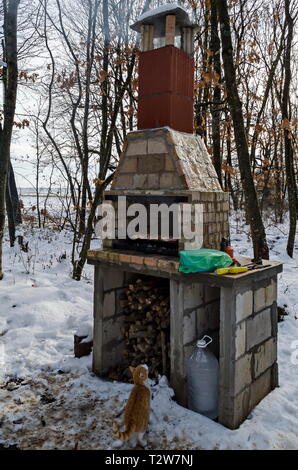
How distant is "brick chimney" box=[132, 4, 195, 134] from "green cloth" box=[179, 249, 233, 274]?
59.5 inches

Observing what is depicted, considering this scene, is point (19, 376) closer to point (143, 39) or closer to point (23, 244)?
point (143, 39)

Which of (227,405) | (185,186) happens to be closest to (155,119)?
(185,186)

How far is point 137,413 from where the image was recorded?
2.97 m

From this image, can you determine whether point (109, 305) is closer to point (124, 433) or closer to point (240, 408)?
point (124, 433)

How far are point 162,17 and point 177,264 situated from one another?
9.31ft

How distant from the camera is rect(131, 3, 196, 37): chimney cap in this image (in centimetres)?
382

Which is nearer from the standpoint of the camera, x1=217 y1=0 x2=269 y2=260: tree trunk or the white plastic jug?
the white plastic jug

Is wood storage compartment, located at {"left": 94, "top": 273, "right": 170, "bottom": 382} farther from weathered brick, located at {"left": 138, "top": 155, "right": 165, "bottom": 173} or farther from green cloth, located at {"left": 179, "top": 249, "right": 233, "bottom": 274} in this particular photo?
weathered brick, located at {"left": 138, "top": 155, "right": 165, "bottom": 173}

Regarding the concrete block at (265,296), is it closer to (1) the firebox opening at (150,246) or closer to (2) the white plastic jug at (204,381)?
(2) the white plastic jug at (204,381)

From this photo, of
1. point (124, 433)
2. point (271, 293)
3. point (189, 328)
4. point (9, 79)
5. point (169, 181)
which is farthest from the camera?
point (9, 79)

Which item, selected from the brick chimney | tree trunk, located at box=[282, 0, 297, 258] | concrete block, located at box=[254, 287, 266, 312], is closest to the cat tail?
concrete block, located at box=[254, 287, 266, 312]

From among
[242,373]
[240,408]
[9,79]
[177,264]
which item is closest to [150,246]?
[177,264]

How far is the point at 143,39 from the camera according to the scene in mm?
4078

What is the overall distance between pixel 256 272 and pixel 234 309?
0.48 metres
